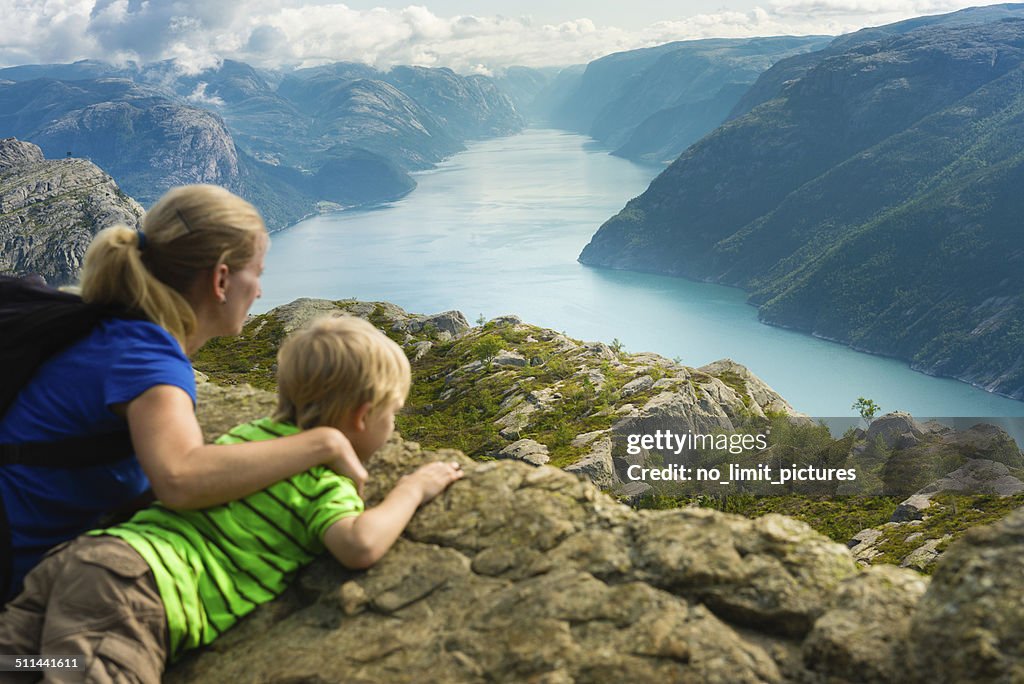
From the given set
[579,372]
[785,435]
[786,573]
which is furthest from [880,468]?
[786,573]

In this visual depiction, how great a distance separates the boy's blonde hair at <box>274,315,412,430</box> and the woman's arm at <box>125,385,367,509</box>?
299 millimetres

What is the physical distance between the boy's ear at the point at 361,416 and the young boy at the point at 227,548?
0.03 ft

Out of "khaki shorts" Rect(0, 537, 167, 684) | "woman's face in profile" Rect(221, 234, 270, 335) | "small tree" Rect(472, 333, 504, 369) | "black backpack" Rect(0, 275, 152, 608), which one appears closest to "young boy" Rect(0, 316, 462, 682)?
"khaki shorts" Rect(0, 537, 167, 684)

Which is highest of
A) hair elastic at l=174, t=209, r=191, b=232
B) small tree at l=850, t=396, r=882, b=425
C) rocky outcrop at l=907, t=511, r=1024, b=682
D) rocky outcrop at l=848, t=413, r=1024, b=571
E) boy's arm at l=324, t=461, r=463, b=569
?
hair elastic at l=174, t=209, r=191, b=232

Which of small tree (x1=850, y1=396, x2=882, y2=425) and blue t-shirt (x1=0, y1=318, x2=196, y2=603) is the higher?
blue t-shirt (x1=0, y1=318, x2=196, y2=603)

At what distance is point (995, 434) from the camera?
235ft

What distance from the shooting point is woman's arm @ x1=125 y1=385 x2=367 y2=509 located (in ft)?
13.8

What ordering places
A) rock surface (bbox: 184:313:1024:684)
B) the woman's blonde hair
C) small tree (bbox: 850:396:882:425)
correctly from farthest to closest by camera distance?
small tree (bbox: 850:396:882:425) → the woman's blonde hair → rock surface (bbox: 184:313:1024:684)

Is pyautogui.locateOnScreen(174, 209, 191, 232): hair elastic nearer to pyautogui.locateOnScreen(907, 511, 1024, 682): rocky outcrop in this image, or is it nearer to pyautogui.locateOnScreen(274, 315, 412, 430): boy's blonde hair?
pyautogui.locateOnScreen(274, 315, 412, 430): boy's blonde hair

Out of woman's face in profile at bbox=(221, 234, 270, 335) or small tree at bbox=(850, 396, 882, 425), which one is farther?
small tree at bbox=(850, 396, 882, 425)

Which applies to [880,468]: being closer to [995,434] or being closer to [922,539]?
[922,539]

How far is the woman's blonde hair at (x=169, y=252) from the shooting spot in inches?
186

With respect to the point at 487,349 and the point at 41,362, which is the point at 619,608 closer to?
the point at 41,362

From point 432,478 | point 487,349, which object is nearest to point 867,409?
point 487,349
